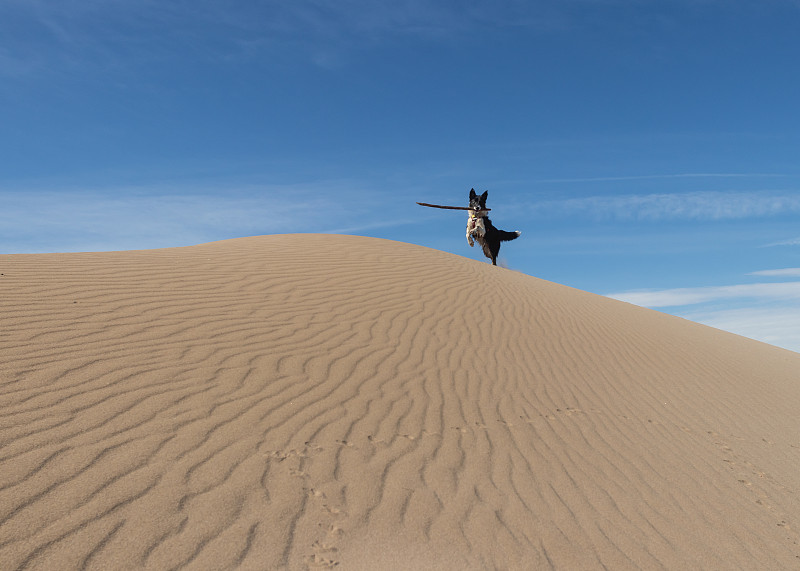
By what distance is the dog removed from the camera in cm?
1881

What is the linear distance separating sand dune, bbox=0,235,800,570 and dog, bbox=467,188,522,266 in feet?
34.5

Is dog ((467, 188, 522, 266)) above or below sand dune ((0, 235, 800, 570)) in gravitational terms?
above

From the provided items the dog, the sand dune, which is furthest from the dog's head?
the sand dune

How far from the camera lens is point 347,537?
11.0 ft

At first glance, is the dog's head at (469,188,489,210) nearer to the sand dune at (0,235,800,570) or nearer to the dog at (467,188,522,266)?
the dog at (467,188,522,266)

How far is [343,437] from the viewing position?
174 inches

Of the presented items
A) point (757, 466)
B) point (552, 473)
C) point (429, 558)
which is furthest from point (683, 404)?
point (429, 558)

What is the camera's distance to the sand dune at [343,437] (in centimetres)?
328

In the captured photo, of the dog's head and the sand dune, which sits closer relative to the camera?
the sand dune

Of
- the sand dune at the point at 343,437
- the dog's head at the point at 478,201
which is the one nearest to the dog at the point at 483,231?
the dog's head at the point at 478,201

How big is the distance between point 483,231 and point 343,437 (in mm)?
15273

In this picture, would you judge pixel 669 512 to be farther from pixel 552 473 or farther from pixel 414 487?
pixel 414 487

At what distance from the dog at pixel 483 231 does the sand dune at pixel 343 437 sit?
10.5 metres

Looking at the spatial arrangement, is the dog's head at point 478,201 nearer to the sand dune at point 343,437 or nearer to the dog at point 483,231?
the dog at point 483,231
